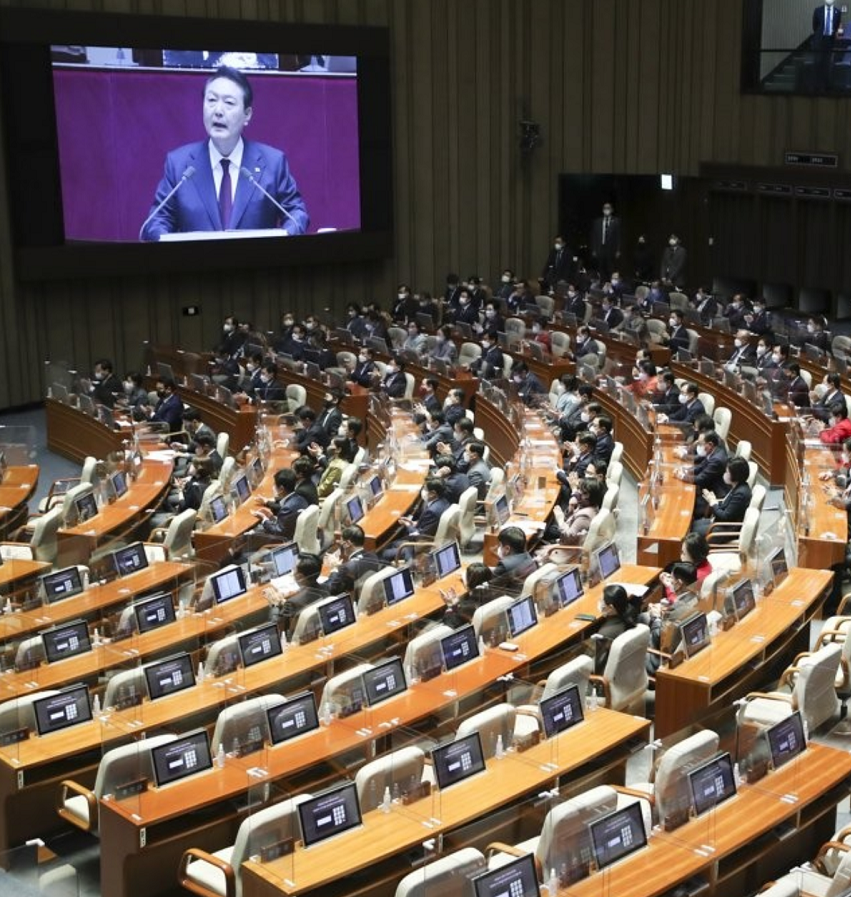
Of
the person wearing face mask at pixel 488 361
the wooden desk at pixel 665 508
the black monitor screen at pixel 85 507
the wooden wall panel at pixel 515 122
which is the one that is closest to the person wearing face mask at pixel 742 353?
the person wearing face mask at pixel 488 361

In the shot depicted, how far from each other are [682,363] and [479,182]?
25.7 ft

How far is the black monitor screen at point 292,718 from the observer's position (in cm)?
747

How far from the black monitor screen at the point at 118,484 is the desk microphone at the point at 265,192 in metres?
7.78

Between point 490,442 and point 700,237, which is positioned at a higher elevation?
point 700,237

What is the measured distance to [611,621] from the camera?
891 cm

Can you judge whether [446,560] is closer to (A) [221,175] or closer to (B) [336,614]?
(B) [336,614]

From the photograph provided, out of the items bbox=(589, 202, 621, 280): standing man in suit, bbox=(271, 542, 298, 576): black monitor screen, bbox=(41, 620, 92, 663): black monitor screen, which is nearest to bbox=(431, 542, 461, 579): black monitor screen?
bbox=(271, 542, 298, 576): black monitor screen

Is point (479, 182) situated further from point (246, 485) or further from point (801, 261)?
point (246, 485)

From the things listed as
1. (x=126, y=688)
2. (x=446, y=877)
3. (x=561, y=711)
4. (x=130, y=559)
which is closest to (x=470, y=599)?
(x=561, y=711)

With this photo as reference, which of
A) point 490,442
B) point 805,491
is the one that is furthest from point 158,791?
point 490,442

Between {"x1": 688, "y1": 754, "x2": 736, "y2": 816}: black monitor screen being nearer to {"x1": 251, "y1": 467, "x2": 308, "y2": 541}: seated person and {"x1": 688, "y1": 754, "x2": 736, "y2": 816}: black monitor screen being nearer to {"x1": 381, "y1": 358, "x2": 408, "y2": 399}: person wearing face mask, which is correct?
{"x1": 251, "y1": 467, "x2": 308, "y2": 541}: seated person

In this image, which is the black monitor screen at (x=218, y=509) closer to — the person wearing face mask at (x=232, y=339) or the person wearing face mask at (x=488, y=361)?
the person wearing face mask at (x=488, y=361)

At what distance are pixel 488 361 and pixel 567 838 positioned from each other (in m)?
11.9

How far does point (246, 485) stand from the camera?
43.5 feet
